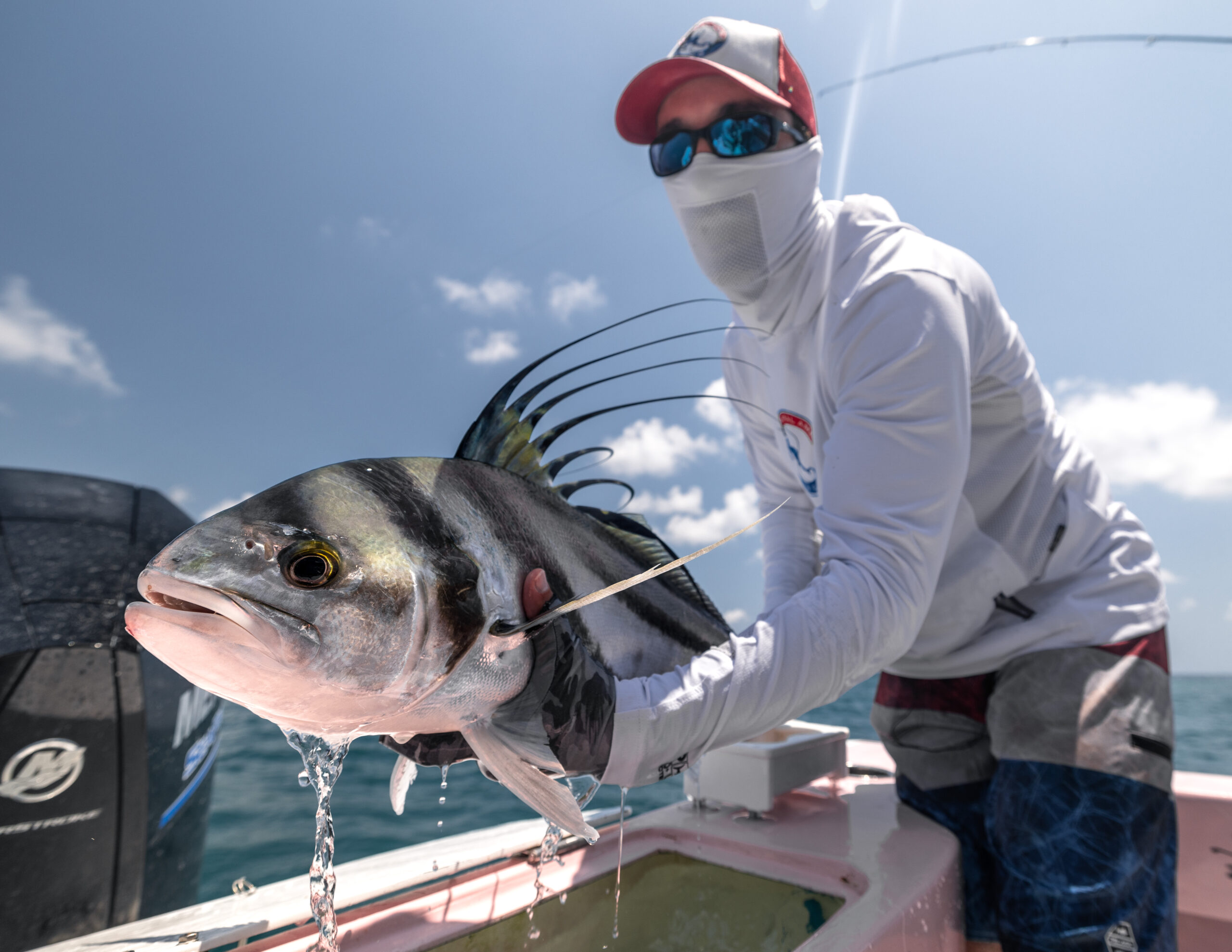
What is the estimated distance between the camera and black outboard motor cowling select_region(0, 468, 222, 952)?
172cm

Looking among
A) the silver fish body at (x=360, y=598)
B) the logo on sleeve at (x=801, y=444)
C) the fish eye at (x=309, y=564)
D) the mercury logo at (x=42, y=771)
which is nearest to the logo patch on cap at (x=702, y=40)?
the logo on sleeve at (x=801, y=444)

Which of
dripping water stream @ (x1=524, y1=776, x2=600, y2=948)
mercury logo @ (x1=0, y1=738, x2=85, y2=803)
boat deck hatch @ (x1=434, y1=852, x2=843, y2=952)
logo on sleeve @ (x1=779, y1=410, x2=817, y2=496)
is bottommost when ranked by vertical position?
boat deck hatch @ (x1=434, y1=852, x2=843, y2=952)

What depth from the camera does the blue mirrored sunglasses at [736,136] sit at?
6.45 ft

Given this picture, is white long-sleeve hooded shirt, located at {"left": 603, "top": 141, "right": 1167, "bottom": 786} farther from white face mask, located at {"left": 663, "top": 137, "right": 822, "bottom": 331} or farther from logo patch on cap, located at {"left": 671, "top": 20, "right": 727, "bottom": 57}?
logo patch on cap, located at {"left": 671, "top": 20, "right": 727, "bottom": 57}

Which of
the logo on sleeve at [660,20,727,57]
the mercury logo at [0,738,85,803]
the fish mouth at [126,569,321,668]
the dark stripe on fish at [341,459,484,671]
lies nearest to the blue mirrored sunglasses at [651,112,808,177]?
the logo on sleeve at [660,20,727,57]

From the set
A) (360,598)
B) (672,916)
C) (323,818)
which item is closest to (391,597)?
(360,598)

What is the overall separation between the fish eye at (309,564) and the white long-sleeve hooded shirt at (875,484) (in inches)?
22.6

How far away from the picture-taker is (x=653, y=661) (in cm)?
144

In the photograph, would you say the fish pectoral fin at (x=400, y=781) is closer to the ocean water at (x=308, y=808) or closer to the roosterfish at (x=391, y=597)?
the roosterfish at (x=391, y=597)

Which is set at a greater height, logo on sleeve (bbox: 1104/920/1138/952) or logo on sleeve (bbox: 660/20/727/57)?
logo on sleeve (bbox: 660/20/727/57)

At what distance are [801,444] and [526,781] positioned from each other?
1433mm

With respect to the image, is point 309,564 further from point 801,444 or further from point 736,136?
point 736,136

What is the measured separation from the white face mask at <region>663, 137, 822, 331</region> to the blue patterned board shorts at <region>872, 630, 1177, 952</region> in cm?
135

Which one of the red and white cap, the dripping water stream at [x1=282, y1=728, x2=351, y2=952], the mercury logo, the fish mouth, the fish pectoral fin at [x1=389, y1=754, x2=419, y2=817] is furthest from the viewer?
the red and white cap
